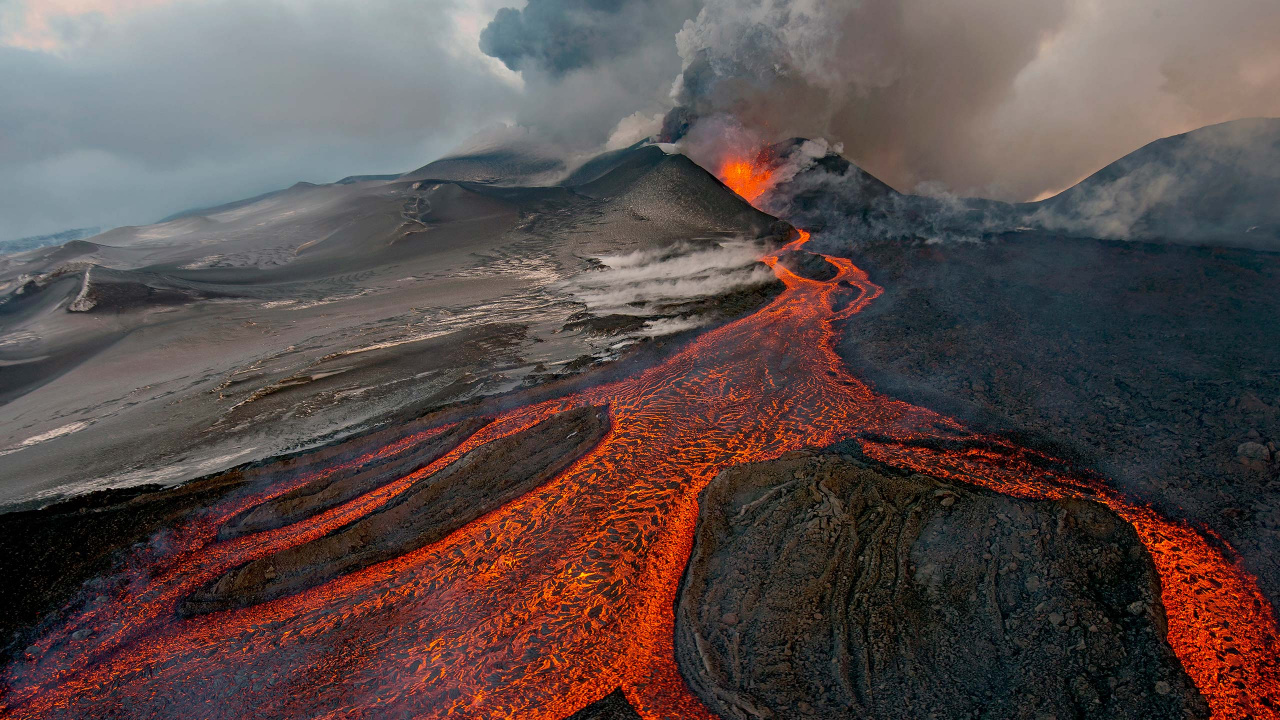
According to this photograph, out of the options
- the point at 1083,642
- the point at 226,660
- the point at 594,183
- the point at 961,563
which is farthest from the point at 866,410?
the point at 594,183

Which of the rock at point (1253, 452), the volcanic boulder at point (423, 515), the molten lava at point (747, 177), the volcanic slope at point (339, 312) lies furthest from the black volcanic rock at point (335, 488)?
the molten lava at point (747, 177)

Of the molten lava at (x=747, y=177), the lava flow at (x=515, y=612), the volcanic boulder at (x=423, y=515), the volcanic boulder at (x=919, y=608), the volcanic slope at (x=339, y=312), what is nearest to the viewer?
the volcanic boulder at (x=919, y=608)

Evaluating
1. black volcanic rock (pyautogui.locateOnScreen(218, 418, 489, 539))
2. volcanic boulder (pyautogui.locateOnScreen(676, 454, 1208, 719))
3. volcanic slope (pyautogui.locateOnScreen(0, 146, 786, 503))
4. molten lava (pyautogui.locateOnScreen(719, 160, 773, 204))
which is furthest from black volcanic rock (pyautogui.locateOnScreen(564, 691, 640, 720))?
molten lava (pyautogui.locateOnScreen(719, 160, 773, 204))

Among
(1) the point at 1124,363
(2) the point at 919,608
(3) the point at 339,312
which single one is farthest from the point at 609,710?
(3) the point at 339,312

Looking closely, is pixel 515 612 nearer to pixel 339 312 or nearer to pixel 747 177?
pixel 339 312

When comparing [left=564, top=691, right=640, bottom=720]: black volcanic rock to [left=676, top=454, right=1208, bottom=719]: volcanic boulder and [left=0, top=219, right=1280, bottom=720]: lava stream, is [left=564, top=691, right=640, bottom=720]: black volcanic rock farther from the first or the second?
[left=676, top=454, right=1208, bottom=719]: volcanic boulder

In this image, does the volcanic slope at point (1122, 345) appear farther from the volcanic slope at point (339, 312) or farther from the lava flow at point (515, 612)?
the volcanic slope at point (339, 312)
